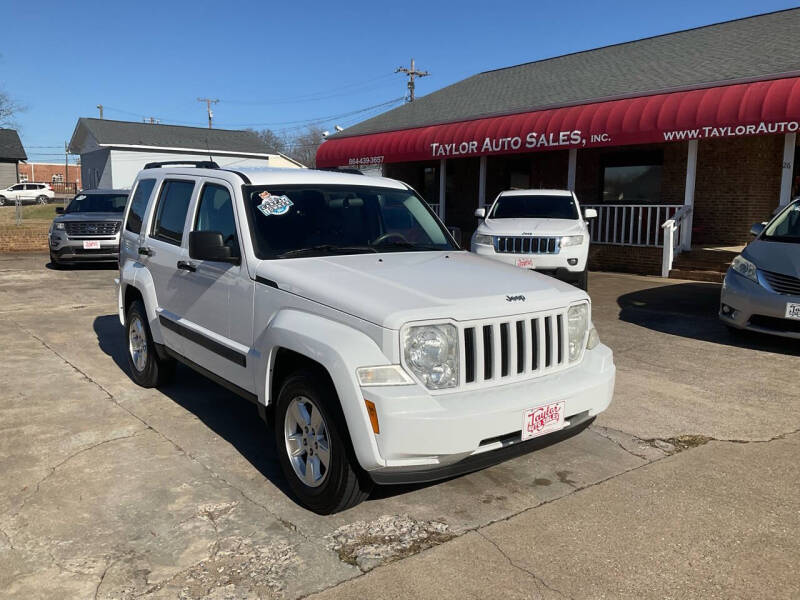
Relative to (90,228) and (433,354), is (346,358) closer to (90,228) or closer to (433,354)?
(433,354)

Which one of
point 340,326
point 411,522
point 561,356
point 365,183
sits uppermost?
point 365,183

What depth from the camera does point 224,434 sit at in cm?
481

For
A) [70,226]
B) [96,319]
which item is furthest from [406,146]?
[96,319]

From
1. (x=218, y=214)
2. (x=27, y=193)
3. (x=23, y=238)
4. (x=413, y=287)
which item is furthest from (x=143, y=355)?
(x=27, y=193)

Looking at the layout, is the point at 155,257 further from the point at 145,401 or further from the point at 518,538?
the point at 518,538

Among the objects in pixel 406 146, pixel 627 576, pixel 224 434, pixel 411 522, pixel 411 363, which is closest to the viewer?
pixel 627 576

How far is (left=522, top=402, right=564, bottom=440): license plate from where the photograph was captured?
3.39m

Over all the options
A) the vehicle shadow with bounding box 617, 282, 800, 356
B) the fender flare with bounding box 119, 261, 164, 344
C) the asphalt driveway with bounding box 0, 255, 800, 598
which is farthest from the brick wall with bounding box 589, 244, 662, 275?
the fender flare with bounding box 119, 261, 164, 344

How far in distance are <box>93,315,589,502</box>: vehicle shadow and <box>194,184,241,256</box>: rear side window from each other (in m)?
1.27

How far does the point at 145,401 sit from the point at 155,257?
119 centimetres

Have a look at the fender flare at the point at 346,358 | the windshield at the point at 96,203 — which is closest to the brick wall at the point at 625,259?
the windshield at the point at 96,203

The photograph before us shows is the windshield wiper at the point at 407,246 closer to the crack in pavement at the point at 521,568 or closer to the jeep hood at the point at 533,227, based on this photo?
the crack in pavement at the point at 521,568

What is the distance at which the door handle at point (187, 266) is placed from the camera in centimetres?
477

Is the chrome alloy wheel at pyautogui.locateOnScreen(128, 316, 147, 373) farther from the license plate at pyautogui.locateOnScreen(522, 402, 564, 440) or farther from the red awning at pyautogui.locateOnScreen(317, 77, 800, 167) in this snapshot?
the red awning at pyautogui.locateOnScreen(317, 77, 800, 167)
